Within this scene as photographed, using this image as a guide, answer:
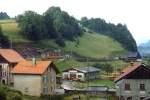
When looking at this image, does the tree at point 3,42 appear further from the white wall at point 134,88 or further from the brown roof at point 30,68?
the white wall at point 134,88

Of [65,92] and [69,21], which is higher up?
[69,21]

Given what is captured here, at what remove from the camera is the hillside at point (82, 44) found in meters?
142

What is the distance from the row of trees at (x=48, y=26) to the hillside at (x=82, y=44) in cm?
193

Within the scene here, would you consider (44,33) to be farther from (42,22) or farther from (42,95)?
(42,95)

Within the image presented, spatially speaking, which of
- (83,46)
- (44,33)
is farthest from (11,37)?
(83,46)

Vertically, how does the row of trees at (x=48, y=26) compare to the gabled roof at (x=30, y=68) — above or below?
above

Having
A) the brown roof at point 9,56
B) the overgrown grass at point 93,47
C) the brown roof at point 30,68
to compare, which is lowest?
the brown roof at point 30,68

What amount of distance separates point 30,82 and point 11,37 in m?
71.6

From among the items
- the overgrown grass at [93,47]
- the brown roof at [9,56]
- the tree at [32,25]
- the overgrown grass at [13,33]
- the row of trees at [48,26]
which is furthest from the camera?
the overgrown grass at [93,47]

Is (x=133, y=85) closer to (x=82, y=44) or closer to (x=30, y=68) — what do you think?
(x=30, y=68)

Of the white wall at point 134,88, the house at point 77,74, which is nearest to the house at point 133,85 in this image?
the white wall at point 134,88

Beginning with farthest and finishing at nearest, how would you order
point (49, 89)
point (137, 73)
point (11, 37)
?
point (11, 37), point (49, 89), point (137, 73)

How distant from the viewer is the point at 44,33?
144 meters

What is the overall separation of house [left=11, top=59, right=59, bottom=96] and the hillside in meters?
63.2
